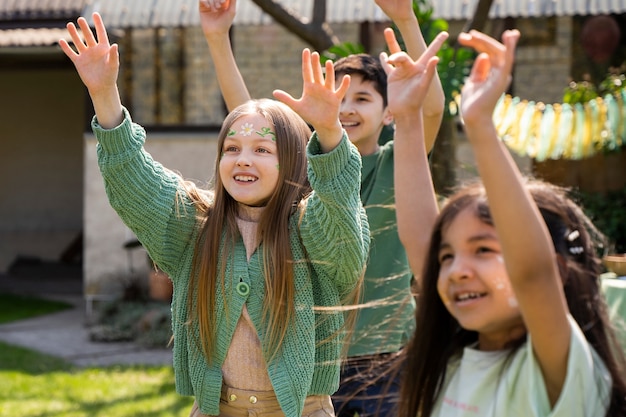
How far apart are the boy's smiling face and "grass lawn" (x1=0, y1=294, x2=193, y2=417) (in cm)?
297

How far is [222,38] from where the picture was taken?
3.09 metres

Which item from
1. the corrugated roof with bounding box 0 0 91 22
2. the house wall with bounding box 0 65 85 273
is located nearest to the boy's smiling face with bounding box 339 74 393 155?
the corrugated roof with bounding box 0 0 91 22

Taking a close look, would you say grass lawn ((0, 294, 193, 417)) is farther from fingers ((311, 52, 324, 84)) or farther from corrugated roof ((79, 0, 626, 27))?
fingers ((311, 52, 324, 84))

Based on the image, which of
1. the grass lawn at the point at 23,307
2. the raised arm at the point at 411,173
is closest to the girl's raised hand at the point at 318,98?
the raised arm at the point at 411,173

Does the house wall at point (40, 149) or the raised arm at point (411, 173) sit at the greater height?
the raised arm at point (411, 173)

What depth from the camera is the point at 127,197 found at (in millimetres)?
2434

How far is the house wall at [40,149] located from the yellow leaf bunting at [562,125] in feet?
29.2

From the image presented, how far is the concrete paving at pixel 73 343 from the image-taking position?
302 inches

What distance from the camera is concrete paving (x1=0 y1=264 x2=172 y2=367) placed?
767 cm

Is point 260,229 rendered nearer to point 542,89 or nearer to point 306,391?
point 306,391

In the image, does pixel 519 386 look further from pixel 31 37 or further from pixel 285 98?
pixel 31 37

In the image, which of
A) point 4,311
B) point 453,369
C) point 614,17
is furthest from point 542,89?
point 453,369

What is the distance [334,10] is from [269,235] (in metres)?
5.94

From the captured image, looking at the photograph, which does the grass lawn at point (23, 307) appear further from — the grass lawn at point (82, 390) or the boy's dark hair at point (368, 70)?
the boy's dark hair at point (368, 70)
